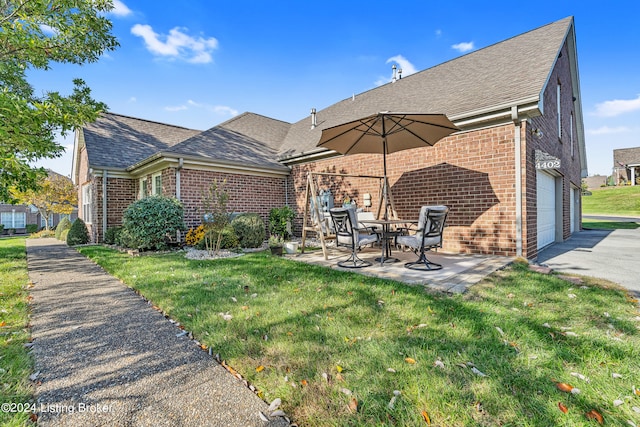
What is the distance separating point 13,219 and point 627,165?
222 feet

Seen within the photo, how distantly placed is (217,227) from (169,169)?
3198mm

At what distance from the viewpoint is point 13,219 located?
1180 inches

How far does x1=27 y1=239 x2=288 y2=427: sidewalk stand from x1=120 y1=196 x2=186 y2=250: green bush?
4195 mm

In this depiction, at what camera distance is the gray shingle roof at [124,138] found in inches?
473

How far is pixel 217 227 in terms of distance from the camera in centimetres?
746

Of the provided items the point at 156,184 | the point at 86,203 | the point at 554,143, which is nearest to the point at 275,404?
the point at 156,184

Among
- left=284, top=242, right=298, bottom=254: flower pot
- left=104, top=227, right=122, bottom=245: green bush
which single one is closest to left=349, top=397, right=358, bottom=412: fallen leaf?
left=284, top=242, right=298, bottom=254: flower pot

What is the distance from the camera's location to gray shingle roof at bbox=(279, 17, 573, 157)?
6.60 meters

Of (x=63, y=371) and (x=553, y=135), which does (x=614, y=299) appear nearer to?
(x=63, y=371)

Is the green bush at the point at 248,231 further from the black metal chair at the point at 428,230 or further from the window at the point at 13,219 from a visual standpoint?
the window at the point at 13,219

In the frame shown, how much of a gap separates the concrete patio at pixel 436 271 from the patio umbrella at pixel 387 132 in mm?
1437

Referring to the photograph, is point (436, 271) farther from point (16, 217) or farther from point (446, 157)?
point (16, 217)

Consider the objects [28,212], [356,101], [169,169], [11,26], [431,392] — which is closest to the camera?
[431,392]

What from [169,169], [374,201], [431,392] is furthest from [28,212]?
[431,392]
